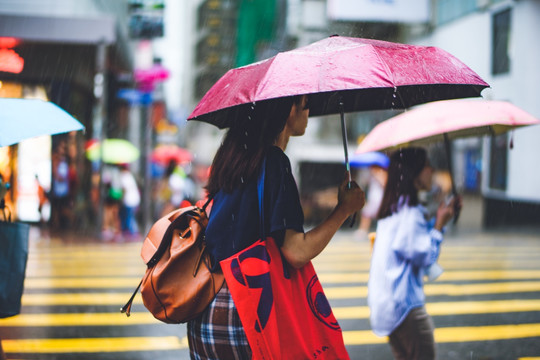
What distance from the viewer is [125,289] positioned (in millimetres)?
7738

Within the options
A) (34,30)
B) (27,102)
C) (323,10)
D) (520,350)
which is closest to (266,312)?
(27,102)

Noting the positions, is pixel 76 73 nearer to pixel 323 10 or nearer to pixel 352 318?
pixel 323 10

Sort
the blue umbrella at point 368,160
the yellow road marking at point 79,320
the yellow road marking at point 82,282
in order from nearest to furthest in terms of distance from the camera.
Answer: the yellow road marking at point 79,320
the yellow road marking at point 82,282
the blue umbrella at point 368,160

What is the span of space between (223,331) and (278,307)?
22 centimetres

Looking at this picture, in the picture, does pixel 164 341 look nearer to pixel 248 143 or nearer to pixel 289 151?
pixel 248 143

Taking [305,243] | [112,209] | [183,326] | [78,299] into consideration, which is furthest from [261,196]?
[112,209]

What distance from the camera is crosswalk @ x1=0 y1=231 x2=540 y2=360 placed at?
5.27m

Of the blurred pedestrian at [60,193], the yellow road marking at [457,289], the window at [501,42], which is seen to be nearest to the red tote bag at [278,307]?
the yellow road marking at [457,289]

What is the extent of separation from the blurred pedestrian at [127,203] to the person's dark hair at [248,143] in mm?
11332

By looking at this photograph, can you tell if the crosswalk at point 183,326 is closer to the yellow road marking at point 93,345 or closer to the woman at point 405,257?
the yellow road marking at point 93,345

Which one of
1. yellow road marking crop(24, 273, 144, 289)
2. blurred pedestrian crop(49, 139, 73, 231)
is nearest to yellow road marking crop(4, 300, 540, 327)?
yellow road marking crop(24, 273, 144, 289)

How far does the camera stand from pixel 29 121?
9.96ft

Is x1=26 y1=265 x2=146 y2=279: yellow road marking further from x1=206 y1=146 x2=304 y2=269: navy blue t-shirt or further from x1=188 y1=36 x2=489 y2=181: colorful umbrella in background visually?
x1=206 y1=146 x2=304 y2=269: navy blue t-shirt

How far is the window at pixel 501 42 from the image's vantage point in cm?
1688
